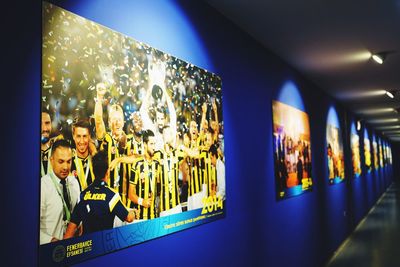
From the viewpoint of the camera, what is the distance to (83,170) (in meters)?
1.55

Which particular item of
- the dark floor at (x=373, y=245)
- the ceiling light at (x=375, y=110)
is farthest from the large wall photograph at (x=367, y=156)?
the dark floor at (x=373, y=245)

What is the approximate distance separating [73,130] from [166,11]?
111 cm

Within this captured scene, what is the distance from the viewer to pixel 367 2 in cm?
285

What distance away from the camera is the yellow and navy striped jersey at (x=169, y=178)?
2.03 meters

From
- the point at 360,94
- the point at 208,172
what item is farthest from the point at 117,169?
the point at 360,94

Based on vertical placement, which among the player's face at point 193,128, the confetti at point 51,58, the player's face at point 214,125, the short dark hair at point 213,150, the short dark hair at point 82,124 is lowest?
the short dark hair at point 213,150

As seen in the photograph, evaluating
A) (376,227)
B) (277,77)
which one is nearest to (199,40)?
(277,77)

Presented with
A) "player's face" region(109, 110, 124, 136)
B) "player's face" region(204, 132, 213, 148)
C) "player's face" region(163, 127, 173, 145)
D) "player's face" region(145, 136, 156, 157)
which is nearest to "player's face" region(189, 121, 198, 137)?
"player's face" region(204, 132, 213, 148)

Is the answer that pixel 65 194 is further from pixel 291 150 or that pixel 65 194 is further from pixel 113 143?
pixel 291 150

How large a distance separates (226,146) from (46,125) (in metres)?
1.66

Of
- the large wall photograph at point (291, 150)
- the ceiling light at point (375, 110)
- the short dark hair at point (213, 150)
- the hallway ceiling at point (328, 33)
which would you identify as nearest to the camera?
the short dark hair at point (213, 150)

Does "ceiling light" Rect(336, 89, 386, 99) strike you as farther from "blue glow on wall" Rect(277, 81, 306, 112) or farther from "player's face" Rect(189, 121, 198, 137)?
"player's face" Rect(189, 121, 198, 137)

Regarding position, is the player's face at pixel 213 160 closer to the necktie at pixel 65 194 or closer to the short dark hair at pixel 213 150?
the short dark hair at pixel 213 150

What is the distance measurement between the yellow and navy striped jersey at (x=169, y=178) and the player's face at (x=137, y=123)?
20 centimetres
